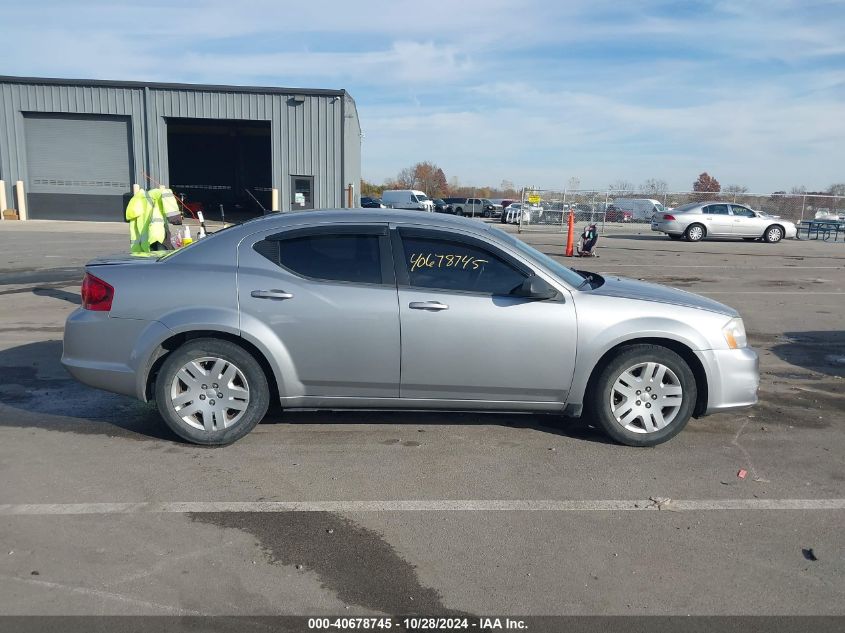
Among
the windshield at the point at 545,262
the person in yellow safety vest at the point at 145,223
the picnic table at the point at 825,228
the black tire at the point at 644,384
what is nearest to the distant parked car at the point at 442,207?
the picnic table at the point at 825,228

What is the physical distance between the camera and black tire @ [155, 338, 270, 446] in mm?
5066

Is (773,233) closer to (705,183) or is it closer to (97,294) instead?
(97,294)

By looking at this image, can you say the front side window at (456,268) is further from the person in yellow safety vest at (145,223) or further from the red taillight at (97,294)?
the person in yellow safety vest at (145,223)

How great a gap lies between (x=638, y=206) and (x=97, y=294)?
4510 cm

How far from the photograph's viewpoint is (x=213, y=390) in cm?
510

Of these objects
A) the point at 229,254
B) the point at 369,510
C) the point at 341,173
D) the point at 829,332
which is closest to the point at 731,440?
the point at 369,510

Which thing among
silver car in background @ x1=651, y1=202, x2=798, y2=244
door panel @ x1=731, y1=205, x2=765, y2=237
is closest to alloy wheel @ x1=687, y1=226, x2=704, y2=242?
silver car in background @ x1=651, y1=202, x2=798, y2=244

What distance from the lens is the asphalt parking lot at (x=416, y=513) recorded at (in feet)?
11.1

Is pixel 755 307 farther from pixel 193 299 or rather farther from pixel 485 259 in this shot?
pixel 193 299

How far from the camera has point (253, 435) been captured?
5.41 metres

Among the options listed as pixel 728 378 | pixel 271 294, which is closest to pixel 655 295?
pixel 728 378

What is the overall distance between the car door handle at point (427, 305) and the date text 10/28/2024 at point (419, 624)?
230cm

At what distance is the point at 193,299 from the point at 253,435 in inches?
44.4

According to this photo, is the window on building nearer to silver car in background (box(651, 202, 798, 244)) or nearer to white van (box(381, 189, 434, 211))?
white van (box(381, 189, 434, 211))
